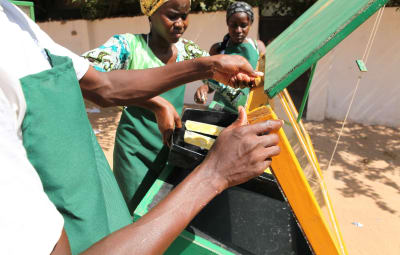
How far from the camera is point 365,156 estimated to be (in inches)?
169

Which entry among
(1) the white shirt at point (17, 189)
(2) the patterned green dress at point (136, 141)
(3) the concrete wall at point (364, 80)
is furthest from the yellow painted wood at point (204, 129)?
(3) the concrete wall at point (364, 80)

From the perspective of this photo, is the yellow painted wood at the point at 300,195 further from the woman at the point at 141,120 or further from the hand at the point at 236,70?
the woman at the point at 141,120

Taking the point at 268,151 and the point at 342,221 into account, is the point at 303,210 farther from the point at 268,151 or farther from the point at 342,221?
Result: the point at 342,221

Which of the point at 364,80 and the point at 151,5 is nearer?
the point at 151,5

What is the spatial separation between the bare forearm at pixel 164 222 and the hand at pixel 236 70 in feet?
2.20

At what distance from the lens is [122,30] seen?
22.7 ft

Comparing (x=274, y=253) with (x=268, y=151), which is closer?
(x=268, y=151)

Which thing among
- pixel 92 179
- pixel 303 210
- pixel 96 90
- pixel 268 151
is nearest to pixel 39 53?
pixel 92 179

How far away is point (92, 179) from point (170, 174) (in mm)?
611

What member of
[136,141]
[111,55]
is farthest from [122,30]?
[136,141]

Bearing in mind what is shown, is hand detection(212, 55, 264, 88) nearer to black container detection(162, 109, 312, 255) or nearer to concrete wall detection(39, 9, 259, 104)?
black container detection(162, 109, 312, 255)

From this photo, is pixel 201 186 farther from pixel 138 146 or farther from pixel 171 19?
pixel 171 19

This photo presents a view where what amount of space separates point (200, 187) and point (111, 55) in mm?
1197

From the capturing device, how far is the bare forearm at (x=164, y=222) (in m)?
0.64
